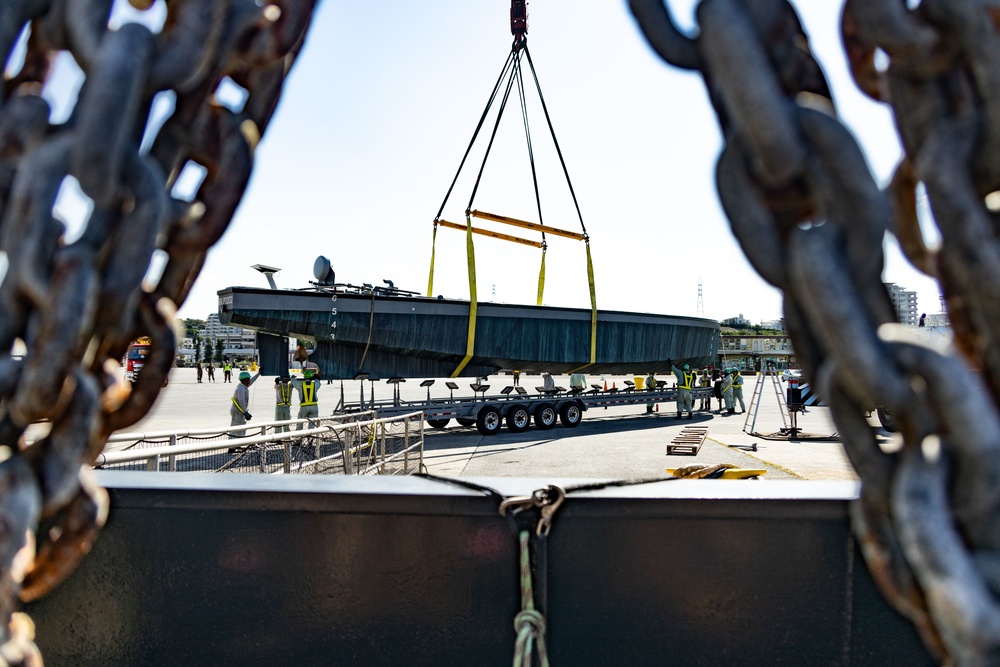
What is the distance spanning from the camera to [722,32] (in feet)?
2.76

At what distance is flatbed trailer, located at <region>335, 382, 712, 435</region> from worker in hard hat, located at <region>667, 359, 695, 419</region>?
1854mm

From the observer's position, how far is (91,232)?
3.07 ft

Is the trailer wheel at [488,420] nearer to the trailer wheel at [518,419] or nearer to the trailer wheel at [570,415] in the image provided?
the trailer wheel at [518,419]

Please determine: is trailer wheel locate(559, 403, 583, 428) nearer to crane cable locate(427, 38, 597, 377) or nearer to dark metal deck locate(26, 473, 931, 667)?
crane cable locate(427, 38, 597, 377)

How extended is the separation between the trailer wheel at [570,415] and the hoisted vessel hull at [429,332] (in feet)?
2.84

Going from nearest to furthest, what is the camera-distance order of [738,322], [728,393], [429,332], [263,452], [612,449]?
[263,452] < [612,449] < [429,332] < [728,393] < [738,322]

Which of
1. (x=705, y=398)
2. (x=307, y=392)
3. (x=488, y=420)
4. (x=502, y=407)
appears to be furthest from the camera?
(x=705, y=398)

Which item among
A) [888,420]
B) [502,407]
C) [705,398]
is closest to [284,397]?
[502,407]

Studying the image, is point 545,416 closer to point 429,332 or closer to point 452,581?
point 429,332

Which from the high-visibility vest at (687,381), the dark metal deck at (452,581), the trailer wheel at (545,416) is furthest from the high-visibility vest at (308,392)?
the high-visibility vest at (687,381)

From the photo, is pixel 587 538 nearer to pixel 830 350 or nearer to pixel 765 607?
pixel 765 607

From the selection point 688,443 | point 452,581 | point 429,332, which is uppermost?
point 429,332

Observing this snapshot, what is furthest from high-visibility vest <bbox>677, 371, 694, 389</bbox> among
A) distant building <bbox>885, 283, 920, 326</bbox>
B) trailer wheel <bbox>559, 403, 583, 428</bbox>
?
distant building <bbox>885, 283, 920, 326</bbox>

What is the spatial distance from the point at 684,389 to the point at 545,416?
5.29 meters
